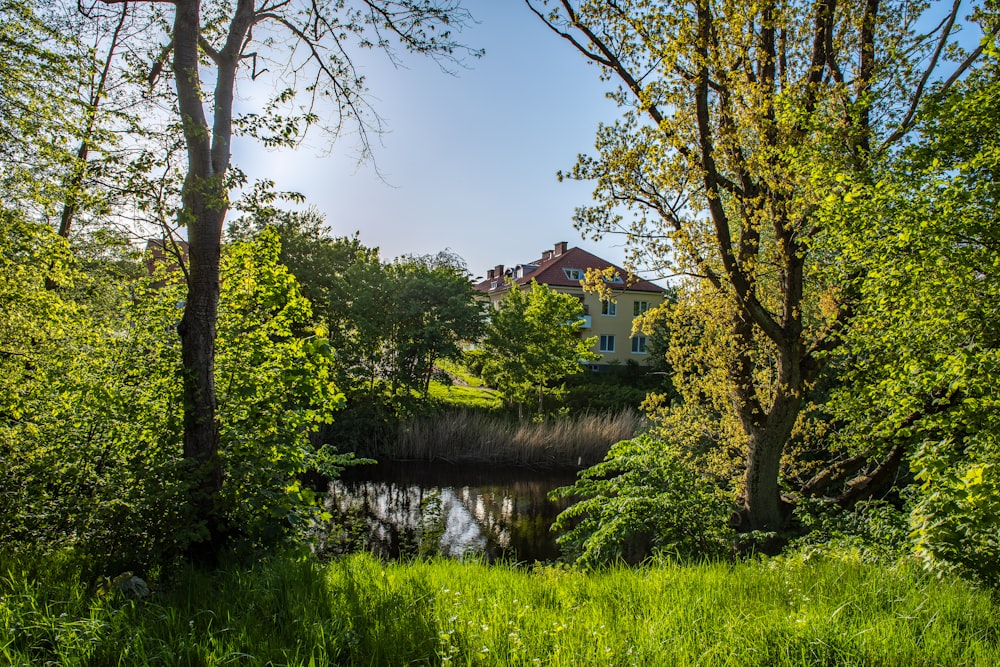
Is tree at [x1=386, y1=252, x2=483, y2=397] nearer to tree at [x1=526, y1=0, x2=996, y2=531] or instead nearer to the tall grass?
the tall grass

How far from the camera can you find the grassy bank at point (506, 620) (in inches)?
111

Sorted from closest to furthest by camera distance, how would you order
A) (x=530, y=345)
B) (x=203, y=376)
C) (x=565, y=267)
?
(x=203, y=376) < (x=530, y=345) < (x=565, y=267)

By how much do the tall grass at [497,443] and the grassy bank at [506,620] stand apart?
50.2ft

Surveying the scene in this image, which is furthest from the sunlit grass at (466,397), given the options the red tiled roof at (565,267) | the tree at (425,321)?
the red tiled roof at (565,267)

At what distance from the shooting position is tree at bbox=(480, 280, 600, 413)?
26.4 meters

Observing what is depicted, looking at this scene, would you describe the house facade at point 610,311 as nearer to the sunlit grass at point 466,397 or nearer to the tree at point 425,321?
the sunlit grass at point 466,397

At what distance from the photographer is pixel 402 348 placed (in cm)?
2242

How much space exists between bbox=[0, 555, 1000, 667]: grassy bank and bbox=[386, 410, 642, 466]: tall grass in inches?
602

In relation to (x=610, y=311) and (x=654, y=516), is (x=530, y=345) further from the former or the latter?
(x=654, y=516)

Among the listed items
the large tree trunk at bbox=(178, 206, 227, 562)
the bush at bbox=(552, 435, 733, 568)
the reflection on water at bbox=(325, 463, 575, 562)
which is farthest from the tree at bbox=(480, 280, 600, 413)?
the large tree trunk at bbox=(178, 206, 227, 562)

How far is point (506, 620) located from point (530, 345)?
23453 mm

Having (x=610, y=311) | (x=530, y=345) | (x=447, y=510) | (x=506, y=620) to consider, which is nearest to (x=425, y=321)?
(x=530, y=345)

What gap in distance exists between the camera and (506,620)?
335cm

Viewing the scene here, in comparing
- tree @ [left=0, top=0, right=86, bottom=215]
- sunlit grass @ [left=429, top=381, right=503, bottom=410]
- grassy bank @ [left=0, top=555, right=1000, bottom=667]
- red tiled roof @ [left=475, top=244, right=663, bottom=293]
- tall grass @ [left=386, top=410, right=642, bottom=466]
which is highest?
red tiled roof @ [left=475, top=244, right=663, bottom=293]
